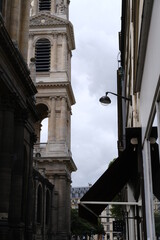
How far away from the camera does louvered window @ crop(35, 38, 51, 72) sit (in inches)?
2378

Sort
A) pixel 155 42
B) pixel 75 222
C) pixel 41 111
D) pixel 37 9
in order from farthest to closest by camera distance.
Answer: pixel 75 222 → pixel 37 9 → pixel 41 111 → pixel 155 42

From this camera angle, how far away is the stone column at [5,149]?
21.9m

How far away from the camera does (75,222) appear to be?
77.0 m

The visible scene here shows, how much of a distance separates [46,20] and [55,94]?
1248 cm

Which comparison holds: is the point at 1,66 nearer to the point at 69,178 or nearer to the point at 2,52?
the point at 2,52

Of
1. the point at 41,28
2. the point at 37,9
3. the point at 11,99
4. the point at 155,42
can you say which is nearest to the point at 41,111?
the point at 41,28

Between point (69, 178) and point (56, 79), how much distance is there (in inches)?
562

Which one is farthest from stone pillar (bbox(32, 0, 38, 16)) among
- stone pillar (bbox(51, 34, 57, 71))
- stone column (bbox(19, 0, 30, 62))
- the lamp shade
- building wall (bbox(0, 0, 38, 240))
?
the lamp shade

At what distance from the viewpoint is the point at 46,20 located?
2432 inches

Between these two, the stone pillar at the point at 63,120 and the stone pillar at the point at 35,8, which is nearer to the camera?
the stone pillar at the point at 63,120

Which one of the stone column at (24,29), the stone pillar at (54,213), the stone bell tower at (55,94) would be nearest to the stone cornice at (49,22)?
the stone bell tower at (55,94)

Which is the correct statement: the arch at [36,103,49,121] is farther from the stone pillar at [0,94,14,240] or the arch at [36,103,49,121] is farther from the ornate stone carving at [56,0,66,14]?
the stone pillar at [0,94,14,240]

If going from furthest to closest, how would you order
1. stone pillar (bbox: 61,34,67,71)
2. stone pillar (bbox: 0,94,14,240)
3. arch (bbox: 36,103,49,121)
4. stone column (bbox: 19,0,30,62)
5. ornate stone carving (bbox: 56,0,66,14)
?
ornate stone carving (bbox: 56,0,66,14) → stone pillar (bbox: 61,34,67,71) → arch (bbox: 36,103,49,121) → stone column (bbox: 19,0,30,62) → stone pillar (bbox: 0,94,14,240)

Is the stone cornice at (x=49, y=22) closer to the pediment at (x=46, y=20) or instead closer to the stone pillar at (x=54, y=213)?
Answer: the pediment at (x=46, y=20)
